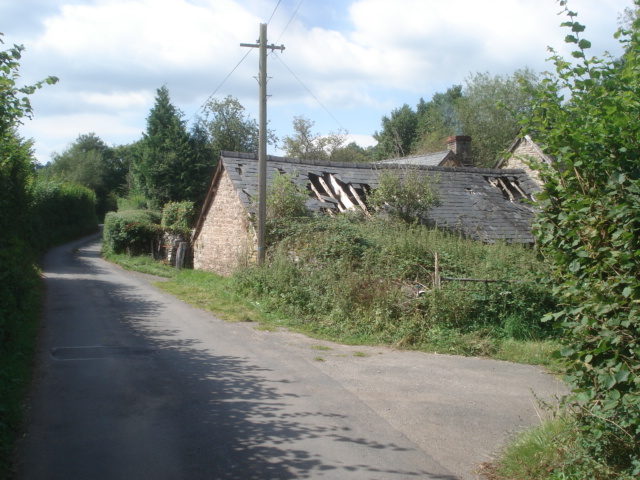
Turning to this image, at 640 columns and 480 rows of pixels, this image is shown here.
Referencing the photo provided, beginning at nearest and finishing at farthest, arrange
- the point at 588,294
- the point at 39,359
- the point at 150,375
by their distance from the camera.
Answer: the point at 588,294 → the point at 150,375 → the point at 39,359

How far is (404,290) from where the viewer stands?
38.6 feet

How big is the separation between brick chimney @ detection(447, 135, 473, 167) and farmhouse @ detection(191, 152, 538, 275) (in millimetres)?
8358

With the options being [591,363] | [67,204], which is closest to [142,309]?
[591,363]

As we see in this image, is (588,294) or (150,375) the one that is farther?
(150,375)

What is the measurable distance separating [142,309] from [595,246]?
1182cm

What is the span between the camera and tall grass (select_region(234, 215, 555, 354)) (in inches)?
434

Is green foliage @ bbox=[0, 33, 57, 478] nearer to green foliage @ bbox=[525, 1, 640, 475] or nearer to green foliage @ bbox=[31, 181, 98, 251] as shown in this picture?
green foliage @ bbox=[525, 1, 640, 475]

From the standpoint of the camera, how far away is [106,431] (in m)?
5.83

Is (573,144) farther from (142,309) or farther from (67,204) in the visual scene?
(67,204)

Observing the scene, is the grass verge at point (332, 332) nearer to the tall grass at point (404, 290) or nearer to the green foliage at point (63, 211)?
the tall grass at point (404, 290)

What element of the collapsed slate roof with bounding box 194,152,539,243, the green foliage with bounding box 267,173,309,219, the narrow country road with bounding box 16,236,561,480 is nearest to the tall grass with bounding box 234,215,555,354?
the narrow country road with bounding box 16,236,561,480

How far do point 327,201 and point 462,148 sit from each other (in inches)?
623

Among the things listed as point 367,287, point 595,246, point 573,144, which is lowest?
point 367,287

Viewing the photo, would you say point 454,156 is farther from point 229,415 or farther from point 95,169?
point 95,169
